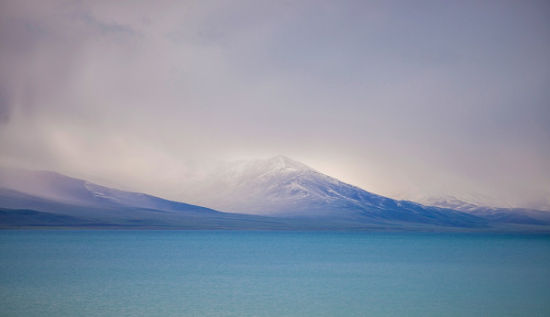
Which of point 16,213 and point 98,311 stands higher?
point 16,213

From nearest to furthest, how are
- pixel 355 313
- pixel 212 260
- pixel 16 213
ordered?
pixel 355 313
pixel 212 260
pixel 16 213

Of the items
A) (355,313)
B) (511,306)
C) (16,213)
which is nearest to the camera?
(355,313)

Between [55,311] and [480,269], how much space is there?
3439 cm

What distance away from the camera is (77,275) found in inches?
1510

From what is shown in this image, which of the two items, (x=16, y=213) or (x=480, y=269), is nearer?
(x=480, y=269)

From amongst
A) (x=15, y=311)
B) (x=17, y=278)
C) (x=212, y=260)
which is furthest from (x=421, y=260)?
(x=15, y=311)

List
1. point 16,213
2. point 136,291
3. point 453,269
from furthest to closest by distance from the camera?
point 16,213 → point 453,269 → point 136,291

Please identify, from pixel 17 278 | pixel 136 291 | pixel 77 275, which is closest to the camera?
pixel 136 291

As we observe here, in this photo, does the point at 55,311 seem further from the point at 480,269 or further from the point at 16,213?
the point at 16,213

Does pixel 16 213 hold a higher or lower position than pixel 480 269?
higher

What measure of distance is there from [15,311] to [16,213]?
165 metres

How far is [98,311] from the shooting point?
83.4ft

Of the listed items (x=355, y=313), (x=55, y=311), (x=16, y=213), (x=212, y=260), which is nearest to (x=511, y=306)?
(x=355, y=313)

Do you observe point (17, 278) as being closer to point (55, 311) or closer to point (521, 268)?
point (55, 311)
